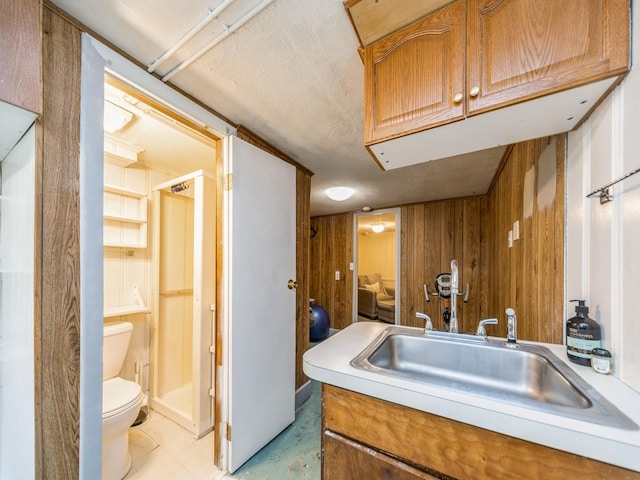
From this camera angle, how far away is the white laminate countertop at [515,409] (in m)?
0.48

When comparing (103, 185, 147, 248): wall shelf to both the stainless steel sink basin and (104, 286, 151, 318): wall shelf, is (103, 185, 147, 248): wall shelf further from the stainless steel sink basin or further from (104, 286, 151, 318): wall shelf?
the stainless steel sink basin

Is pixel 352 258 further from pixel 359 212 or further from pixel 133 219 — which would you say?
pixel 133 219

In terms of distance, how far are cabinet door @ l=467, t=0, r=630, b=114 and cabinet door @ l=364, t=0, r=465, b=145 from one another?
0.05 meters

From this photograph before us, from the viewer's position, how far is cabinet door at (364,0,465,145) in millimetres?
828

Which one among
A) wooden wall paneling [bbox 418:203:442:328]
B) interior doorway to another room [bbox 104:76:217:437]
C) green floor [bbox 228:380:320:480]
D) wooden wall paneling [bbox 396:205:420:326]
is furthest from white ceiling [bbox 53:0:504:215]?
green floor [bbox 228:380:320:480]

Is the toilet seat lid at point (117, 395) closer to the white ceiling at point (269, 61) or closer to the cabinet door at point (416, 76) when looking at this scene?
the white ceiling at point (269, 61)

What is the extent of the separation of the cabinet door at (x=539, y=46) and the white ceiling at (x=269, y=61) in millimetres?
459

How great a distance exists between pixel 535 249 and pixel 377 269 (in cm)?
473

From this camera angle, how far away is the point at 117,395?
1523 mm

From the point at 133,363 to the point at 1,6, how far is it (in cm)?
229

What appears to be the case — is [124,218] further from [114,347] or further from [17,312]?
[17,312]

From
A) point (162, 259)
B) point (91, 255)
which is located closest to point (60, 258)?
point (91, 255)

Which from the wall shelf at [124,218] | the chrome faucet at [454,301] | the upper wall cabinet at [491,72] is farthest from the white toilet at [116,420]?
the upper wall cabinet at [491,72]

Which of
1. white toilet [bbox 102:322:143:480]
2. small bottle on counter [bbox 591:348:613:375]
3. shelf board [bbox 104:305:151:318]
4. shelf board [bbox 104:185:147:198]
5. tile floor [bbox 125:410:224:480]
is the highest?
shelf board [bbox 104:185:147:198]
